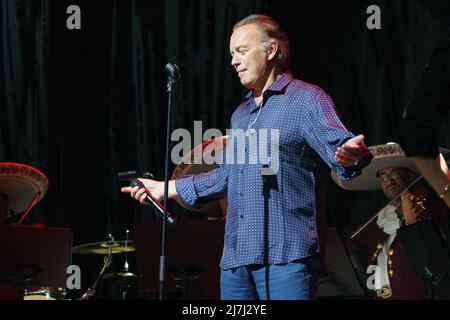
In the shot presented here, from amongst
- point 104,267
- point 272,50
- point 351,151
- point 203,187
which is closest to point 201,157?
point 203,187

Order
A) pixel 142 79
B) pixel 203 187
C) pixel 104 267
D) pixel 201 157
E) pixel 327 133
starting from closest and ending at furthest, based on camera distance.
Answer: pixel 327 133 → pixel 203 187 → pixel 201 157 → pixel 104 267 → pixel 142 79

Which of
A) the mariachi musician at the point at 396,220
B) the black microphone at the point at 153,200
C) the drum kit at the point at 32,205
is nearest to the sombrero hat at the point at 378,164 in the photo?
the mariachi musician at the point at 396,220

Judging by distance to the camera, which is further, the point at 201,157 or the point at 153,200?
the point at 201,157

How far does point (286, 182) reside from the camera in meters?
2.83

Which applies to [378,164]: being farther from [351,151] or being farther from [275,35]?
[351,151]

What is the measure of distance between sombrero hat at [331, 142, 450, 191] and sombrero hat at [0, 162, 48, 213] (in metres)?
1.86

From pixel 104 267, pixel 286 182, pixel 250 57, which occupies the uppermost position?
pixel 250 57

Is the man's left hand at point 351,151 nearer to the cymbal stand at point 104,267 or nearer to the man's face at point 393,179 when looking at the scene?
the man's face at point 393,179

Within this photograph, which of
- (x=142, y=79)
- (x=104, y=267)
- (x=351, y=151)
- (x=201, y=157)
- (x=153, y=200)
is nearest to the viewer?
(x=351, y=151)

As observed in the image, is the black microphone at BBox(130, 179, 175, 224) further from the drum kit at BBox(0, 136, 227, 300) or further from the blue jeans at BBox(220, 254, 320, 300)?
the drum kit at BBox(0, 136, 227, 300)

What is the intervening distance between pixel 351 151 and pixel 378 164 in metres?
2.33

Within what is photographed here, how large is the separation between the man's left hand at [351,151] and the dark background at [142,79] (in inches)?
114

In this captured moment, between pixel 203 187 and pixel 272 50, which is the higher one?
pixel 272 50

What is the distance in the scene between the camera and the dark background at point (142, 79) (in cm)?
548
